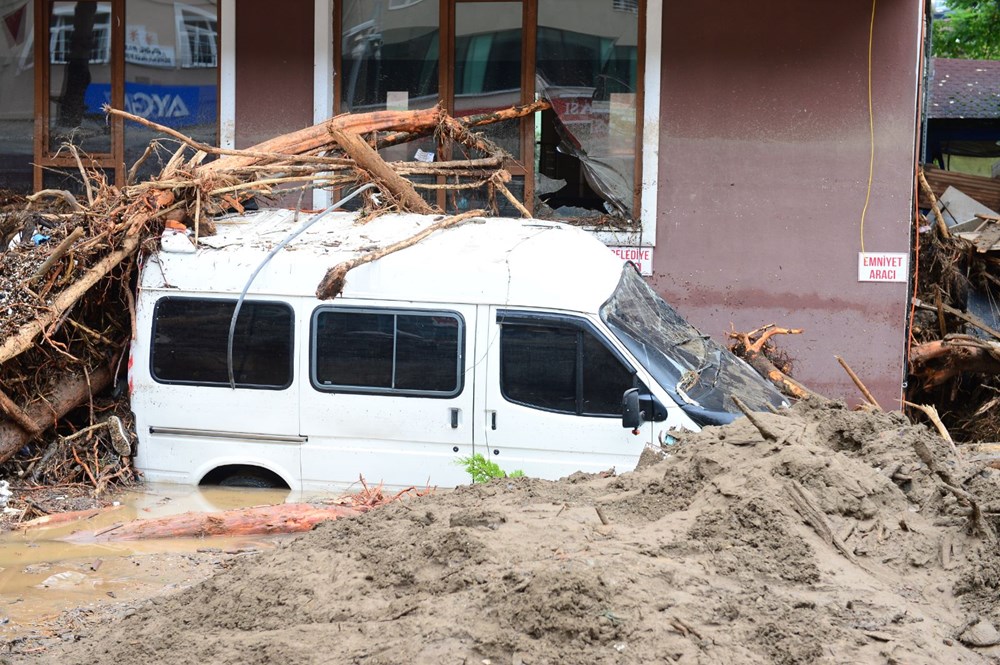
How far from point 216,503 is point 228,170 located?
2.75 metres

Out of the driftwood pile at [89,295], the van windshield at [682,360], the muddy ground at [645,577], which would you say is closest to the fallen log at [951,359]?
the van windshield at [682,360]

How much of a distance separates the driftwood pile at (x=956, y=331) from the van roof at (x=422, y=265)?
483cm

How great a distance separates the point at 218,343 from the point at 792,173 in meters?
6.13

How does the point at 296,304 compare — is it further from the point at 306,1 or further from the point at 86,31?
the point at 86,31

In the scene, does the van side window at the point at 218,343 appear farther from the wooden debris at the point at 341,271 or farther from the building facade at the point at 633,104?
the building facade at the point at 633,104

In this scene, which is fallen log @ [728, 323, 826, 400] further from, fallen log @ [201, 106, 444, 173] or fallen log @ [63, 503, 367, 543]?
fallen log @ [63, 503, 367, 543]

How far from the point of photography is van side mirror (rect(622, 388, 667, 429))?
22.4ft

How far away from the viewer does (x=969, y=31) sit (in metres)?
26.4

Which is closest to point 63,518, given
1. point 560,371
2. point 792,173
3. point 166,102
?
point 560,371

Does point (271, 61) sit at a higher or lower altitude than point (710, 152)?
higher

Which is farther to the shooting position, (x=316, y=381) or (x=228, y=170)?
(x=228, y=170)

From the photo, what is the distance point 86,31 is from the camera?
1193 cm

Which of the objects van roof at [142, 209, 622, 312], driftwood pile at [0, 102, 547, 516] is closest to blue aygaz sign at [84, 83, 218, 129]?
driftwood pile at [0, 102, 547, 516]

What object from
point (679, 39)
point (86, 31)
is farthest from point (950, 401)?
point (86, 31)
